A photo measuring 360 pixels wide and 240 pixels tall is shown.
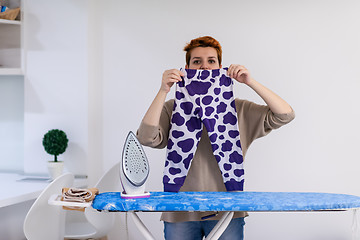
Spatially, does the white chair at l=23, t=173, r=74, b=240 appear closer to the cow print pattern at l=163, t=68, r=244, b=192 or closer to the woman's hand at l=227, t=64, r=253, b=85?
the cow print pattern at l=163, t=68, r=244, b=192

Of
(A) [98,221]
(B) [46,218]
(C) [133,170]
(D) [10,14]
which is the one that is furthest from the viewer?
(D) [10,14]

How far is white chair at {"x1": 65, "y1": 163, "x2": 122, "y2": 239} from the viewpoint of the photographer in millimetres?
2754

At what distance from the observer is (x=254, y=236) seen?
3221 millimetres

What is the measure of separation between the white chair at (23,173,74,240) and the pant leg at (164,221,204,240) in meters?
0.67

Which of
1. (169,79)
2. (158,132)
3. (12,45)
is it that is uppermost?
(12,45)

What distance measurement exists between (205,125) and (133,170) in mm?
416

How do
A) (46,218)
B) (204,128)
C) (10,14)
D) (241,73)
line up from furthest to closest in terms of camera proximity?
(10,14)
(46,218)
(204,128)
(241,73)

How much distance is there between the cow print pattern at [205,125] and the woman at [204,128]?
0.14ft

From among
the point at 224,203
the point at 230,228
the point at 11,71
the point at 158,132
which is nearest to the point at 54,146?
the point at 11,71

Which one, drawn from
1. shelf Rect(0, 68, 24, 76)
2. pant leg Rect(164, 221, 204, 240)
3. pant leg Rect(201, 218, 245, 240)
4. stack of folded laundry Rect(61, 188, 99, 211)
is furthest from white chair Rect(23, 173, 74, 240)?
shelf Rect(0, 68, 24, 76)

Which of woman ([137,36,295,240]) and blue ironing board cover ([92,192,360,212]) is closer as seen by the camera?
blue ironing board cover ([92,192,360,212])

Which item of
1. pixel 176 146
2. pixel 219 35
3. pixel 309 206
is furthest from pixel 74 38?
pixel 309 206

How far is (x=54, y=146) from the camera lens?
10.5 feet

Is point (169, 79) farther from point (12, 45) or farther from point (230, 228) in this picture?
→ point (12, 45)
